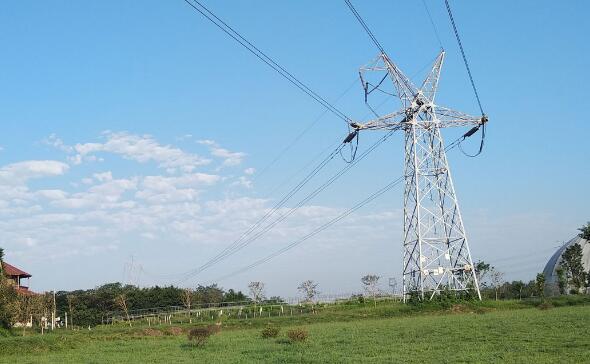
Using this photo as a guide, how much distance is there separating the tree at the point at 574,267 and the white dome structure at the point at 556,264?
1944 mm

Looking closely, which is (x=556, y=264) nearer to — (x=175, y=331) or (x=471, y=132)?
(x=471, y=132)

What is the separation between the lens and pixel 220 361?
25.3 meters

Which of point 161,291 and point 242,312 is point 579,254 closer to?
point 242,312

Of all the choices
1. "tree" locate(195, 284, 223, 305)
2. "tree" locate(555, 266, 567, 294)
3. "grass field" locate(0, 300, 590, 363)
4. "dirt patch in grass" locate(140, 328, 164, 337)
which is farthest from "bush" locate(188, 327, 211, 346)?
"tree" locate(195, 284, 223, 305)

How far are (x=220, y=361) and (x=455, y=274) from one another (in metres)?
28.8

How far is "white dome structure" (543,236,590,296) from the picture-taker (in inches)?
2896

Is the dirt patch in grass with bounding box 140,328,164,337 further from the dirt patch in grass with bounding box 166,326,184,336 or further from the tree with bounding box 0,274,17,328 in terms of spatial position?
the tree with bounding box 0,274,17,328

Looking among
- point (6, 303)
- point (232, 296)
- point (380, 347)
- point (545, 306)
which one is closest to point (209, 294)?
point (232, 296)

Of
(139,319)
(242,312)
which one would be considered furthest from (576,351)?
(139,319)

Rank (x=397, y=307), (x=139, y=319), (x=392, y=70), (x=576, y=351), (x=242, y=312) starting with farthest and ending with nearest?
1. (x=139, y=319)
2. (x=242, y=312)
3. (x=397, y=307)
4. (x=392, y=70)
5. (x=576, y=351)

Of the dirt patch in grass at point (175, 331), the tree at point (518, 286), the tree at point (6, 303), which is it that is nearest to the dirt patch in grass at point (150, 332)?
the dirt patch in grass at point (175, 331)

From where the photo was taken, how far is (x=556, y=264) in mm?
85500

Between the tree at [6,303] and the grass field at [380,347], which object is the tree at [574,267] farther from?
the tree at [6,303]

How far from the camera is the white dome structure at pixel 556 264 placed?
73562 mm
